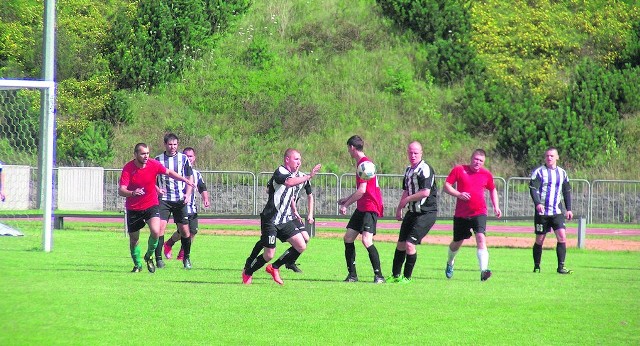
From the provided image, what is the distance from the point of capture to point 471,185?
1697 centimetres

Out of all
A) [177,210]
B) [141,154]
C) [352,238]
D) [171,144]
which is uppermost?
[171,144]

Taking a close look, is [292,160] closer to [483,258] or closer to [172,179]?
[483,258]

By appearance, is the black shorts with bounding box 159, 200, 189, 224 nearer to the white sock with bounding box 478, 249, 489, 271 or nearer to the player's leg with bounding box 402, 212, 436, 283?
the player's leg with bounding box 402, 212, 436, 283

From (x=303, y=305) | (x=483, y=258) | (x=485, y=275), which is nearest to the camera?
(x=303, y=305)

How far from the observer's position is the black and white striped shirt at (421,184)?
52.2ft

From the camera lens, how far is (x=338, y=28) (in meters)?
55.8

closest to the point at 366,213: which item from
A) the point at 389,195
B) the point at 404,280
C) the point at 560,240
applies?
the point at 404,280

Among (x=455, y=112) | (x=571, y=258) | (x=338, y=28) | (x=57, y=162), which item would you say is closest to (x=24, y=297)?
(x=571, y=258)

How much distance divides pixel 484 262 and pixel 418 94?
34.4 m

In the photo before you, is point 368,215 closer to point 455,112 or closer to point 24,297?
point 24,297

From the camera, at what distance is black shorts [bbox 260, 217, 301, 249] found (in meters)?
15.2

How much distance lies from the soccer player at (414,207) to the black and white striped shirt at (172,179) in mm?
4025

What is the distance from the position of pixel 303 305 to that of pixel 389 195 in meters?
26.9

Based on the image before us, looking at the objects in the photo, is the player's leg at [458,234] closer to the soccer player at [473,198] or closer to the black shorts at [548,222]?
the soccer player at [473,198]
